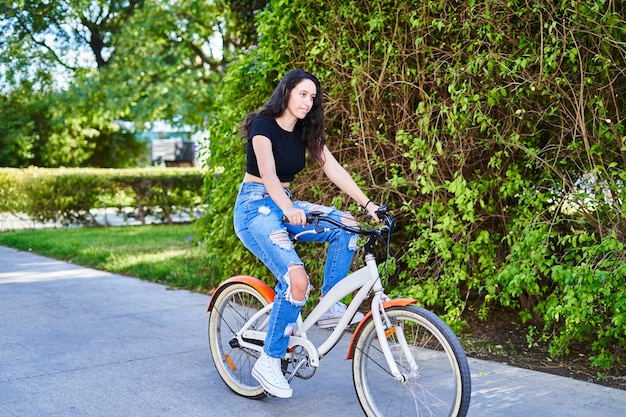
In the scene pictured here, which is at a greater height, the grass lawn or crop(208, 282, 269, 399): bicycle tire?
crop(208, 282, 269, 399): bicycle tire

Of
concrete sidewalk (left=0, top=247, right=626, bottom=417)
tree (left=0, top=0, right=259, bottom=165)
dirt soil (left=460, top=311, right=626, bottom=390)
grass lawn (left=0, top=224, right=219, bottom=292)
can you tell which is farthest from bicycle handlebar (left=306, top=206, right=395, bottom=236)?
tree (left=0, top=0, right=259, bottom=165)

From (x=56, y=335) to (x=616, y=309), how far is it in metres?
4.13

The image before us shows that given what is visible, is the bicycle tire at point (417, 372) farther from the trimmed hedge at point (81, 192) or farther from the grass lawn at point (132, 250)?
the trimmed hedge at point (81, 192)

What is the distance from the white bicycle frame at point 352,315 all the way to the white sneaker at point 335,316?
0.08 m

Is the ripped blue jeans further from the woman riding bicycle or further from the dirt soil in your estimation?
the dirt soil

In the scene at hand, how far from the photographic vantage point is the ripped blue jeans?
4070 millimetres

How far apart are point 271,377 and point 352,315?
1.96 feet

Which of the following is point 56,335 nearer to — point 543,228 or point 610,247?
point 543,228

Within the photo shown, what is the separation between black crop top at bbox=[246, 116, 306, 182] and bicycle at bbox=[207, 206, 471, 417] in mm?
430

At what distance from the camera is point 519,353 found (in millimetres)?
5324

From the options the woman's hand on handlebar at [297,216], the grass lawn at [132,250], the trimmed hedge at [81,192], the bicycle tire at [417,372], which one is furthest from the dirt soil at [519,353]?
the trimmed hedge at [81,192]

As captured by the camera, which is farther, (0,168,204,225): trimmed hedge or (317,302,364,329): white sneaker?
(0,168,204,225): trimmed hedge

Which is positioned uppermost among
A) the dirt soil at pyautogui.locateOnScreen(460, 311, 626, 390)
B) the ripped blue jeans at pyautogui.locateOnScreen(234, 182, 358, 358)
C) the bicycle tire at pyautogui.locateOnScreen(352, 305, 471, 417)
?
the ripped blue jeans at pyautogui.locateOnScreen(234, 182, 358, 358)

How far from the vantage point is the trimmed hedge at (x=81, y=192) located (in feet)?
50.4
